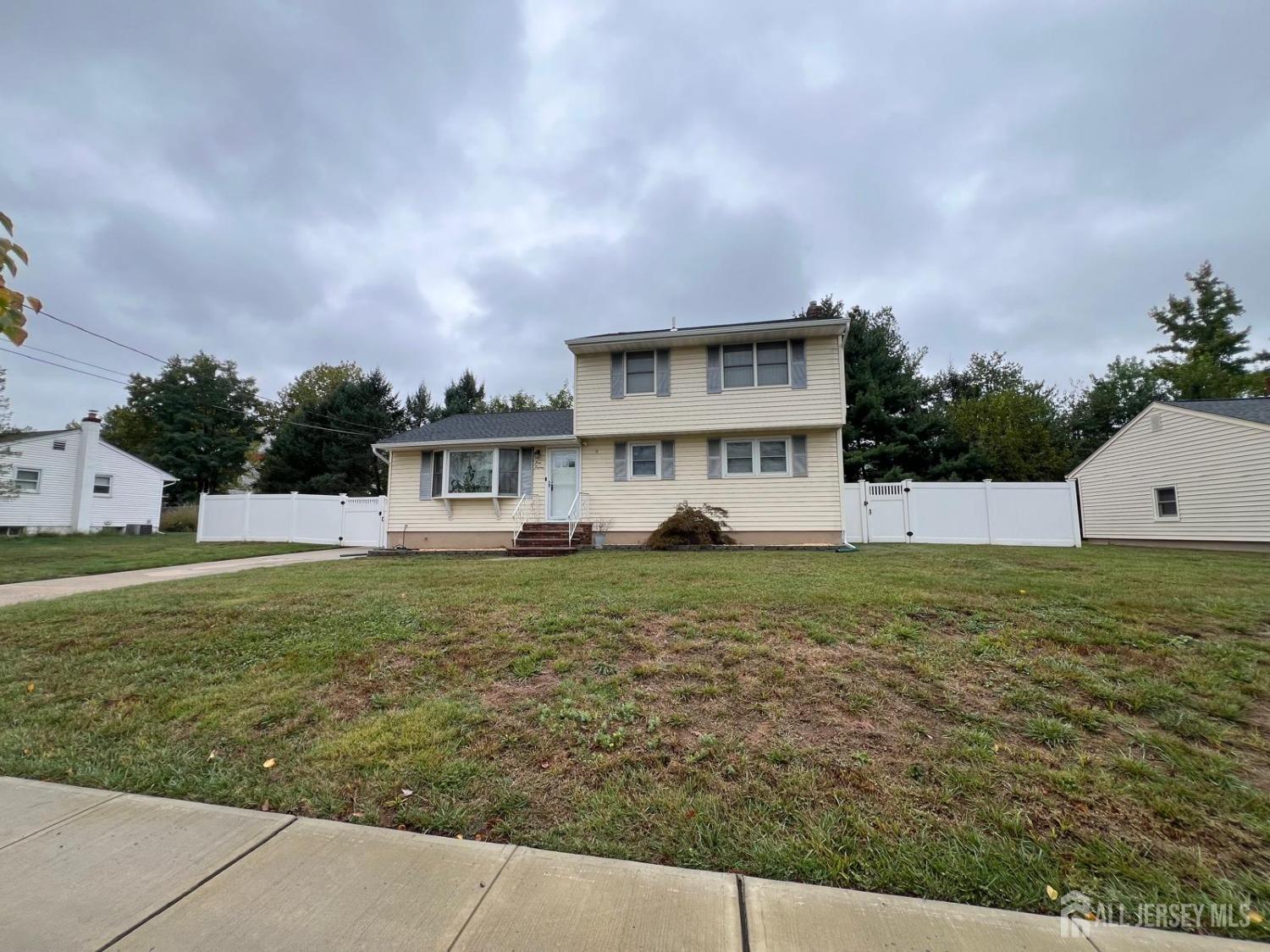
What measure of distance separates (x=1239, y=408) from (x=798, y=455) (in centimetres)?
1237

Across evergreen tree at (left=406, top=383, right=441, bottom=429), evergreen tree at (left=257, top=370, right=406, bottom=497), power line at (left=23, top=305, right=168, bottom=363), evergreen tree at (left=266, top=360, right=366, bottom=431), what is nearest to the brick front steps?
power line at (left=23, top=305, right=168, bottom=363)

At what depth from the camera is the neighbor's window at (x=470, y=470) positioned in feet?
47.7

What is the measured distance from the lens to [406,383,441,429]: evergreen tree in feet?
107

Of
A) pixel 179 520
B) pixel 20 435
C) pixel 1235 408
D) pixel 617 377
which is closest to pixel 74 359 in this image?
pixel 20 435

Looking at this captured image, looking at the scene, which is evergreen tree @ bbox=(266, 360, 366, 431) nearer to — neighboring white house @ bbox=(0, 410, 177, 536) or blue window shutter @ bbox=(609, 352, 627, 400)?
neighboring white house @ bbox=(0, 410, 177, 536)

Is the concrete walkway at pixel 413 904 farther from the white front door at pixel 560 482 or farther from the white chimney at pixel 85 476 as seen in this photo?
the white chimney at pixel 85 476

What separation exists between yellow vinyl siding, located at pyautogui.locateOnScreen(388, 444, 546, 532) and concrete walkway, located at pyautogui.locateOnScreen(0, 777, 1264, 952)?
40.1 ft

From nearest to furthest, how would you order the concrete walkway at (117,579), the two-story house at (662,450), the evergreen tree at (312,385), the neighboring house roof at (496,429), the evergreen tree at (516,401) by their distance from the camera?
1. the concrete walkway at (117,579)
2. the two-story house at (662,450)
3. the neighboring house roof at (496,429)
4. the evergreen tree at (516,401)
5. the evergreen tree at (312,385)

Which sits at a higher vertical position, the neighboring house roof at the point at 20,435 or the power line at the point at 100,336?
the power line at the point at 100,336

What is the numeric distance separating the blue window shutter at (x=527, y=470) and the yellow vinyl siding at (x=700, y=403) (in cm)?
172

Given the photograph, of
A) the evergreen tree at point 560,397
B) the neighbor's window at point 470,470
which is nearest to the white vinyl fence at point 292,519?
the neighbor's window at point 470,470

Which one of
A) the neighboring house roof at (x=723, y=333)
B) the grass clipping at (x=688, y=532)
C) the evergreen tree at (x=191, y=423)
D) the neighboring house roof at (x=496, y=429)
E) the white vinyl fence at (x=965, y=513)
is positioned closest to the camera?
the grass clipping at (x=688, y=532)

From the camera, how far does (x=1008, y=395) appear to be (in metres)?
26.5

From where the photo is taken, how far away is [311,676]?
391 cm
